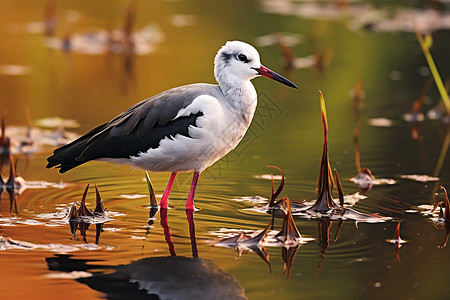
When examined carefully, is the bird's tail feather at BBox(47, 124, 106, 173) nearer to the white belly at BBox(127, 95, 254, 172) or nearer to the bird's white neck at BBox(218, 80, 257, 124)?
the white belly at BBox(127, 95, 254, 172)

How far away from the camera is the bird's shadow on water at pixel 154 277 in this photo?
5383mm

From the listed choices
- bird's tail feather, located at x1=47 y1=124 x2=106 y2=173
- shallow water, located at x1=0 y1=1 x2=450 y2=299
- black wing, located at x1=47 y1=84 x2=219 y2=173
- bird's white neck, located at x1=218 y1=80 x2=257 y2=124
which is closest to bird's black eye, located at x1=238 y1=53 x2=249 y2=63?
bird's white neck, located at x1=218 y1=80 x2=257 y2=124

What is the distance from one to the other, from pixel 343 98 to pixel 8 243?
24.3 ft

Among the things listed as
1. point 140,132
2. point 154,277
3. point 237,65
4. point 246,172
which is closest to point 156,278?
point 154,277

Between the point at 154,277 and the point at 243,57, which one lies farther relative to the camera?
the point at 243,57

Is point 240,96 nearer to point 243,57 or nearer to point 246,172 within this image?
point 243,57

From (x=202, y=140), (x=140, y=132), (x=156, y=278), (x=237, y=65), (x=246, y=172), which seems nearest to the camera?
(x=156, y=278)

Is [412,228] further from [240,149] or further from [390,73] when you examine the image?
[390,73]

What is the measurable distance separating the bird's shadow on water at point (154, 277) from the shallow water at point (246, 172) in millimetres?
26

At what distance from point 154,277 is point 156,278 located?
28 millimetres

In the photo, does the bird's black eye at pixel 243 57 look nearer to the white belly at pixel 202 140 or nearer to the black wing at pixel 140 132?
the black wing at pixel 140 132

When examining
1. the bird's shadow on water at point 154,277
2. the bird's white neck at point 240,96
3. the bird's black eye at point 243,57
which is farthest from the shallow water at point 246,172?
the bird's black eye at point 243,57

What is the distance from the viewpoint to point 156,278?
18.5 ft

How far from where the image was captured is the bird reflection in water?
538 centimetres
